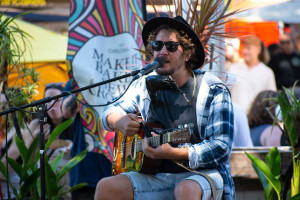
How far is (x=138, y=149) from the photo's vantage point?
154 inches

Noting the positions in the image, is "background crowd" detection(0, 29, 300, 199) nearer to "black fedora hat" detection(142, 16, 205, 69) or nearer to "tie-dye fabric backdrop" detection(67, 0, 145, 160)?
"tie-dye fabric backdrop" detection(67, 0, 145, 160)

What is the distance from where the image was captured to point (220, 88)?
379cm

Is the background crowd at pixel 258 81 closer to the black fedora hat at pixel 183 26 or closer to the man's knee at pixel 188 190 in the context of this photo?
the black fedora hat at pixel 183 26

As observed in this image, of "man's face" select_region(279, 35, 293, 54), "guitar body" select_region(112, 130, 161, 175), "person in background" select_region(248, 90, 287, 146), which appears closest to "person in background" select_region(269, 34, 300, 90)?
"man's face" select_region(279, 35, 293, 54)

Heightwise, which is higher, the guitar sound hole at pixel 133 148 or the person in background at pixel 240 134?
the guitar sound hole at pixel 133 148

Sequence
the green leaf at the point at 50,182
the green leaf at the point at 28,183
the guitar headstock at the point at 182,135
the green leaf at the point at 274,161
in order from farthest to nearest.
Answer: the green leaf at the point at 28,183
the green leaf at the point at 50,182
the green leaf at the point at 274,161
the guitar headstock at the point at 182,135

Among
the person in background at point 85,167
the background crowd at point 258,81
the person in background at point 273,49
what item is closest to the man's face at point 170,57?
the background crowd at point 258,81

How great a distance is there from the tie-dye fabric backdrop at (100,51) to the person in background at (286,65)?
6.40 metres

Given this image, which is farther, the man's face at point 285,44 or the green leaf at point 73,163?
the man's face at point 285,44

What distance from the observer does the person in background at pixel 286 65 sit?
11.0m

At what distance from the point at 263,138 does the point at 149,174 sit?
9.00ft

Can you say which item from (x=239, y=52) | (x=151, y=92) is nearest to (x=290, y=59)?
(x=239, y=52)

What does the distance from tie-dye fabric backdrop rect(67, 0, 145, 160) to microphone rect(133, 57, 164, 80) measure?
1.31m

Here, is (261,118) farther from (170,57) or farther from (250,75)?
(250,75)
